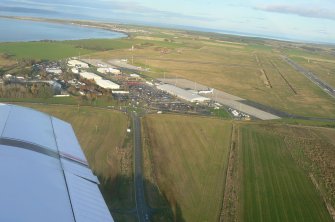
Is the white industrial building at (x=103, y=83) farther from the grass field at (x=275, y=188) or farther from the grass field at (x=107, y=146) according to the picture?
the grass field at (x=275, y=188)

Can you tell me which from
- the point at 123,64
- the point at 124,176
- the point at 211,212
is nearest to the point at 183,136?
the point at 124,176

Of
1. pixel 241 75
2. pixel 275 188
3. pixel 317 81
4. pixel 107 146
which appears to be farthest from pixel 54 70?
pixel 317 81

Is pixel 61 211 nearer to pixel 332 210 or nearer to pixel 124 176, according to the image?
pixel 124 176

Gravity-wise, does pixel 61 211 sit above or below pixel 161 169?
above

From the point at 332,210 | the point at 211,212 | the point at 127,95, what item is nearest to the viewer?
the point at 211,212

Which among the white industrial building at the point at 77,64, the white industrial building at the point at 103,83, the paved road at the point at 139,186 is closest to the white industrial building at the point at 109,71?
the white industrial building at the point at 77,64

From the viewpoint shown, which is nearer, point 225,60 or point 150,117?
point 150,117

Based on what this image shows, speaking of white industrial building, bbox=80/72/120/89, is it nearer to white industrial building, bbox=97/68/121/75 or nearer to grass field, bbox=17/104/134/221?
white industrial building, bbox=97/68/121/75
